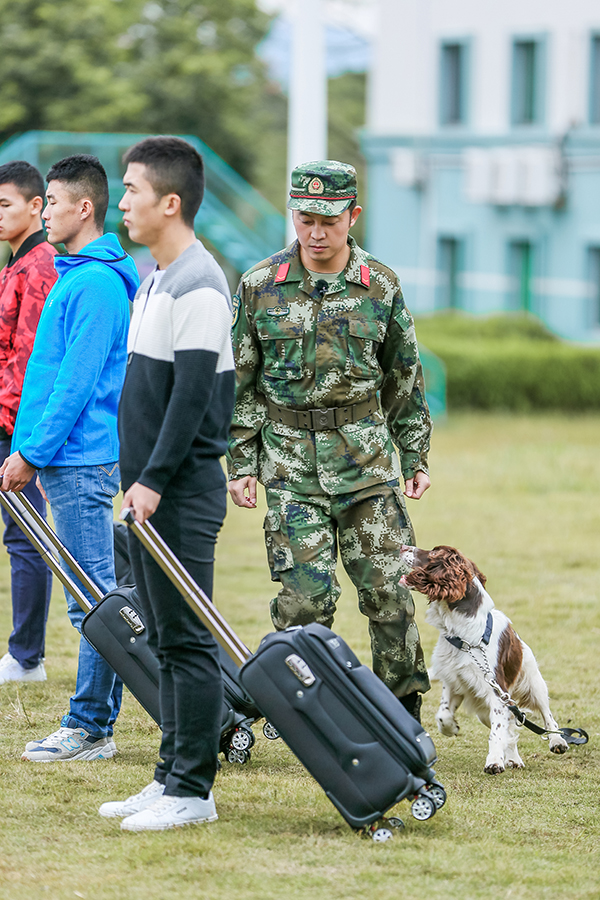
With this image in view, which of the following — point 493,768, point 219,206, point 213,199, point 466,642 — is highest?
point 213,199

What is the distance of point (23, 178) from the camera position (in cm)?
546

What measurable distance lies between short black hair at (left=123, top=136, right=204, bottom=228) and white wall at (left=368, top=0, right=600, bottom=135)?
2140cm

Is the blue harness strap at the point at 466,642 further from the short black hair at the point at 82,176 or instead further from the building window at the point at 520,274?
the building window at the point at 520,274

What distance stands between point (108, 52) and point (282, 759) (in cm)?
2652

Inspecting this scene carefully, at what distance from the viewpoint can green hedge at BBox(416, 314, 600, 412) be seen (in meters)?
19.3

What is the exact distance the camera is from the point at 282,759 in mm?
4914

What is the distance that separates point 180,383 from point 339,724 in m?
1.14

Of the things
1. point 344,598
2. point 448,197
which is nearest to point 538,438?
point 344,598

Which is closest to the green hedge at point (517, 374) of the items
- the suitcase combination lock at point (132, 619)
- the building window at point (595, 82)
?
the building window at point (595, 82)

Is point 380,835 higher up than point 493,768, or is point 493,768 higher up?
point 380,835

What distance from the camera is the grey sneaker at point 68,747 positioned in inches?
186

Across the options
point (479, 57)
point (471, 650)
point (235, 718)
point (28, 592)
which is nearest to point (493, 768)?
point (471, 650)

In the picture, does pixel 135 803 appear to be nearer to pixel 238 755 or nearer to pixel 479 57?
pixel 238 755

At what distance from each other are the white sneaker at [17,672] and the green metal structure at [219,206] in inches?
481
